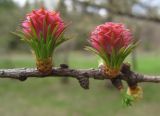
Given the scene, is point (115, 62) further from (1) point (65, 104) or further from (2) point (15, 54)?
(2) point (15, 54)

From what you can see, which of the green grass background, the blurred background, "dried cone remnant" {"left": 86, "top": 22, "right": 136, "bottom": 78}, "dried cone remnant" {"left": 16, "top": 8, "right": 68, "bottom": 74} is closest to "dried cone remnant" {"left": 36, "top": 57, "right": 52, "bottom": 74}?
"dried cone remnant" {"left": 16, "top": 8, "right": 68, "bottom": 74}

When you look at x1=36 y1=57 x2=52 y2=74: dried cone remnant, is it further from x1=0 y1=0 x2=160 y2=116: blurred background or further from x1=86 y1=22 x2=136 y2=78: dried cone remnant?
x1=0 y1=0 x2=160 y2=116: blurred background

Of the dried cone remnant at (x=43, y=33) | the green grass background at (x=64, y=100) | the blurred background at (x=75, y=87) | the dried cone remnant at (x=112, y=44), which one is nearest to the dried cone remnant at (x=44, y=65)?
the dried cone remnant at (x=43, y=33)

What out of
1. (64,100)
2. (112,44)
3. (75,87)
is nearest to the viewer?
(112,44)

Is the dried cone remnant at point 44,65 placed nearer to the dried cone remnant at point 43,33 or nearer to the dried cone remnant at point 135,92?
the dried cone remnant at point 43,33

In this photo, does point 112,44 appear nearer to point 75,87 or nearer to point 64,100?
point 64,100

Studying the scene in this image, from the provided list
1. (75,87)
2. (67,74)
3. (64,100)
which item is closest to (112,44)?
(67,74)

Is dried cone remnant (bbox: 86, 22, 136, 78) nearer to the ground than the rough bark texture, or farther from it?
farther from it
